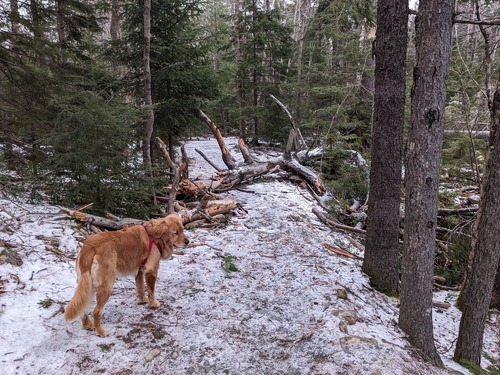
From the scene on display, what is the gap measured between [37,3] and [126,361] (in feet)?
28.3

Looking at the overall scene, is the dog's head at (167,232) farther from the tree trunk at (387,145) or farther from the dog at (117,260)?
the tree trunk at (387,145)

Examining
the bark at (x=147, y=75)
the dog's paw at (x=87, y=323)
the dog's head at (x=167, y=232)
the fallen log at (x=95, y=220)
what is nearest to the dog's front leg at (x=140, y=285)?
the dog's head at (x=167, y=232)

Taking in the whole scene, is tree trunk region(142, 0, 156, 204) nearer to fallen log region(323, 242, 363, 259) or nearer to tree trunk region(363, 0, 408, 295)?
fallen log region(323, 242, 363, 259)

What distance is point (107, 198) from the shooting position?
21.9ft

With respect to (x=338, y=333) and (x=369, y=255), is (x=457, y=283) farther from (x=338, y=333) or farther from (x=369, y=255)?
(x=338, y=333)

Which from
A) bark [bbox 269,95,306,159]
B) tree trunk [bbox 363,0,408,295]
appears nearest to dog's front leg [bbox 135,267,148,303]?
tree trunk [bbox 363,0,408,295]

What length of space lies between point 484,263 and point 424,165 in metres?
1.55

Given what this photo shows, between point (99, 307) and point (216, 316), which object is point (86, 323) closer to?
point (99, 307)

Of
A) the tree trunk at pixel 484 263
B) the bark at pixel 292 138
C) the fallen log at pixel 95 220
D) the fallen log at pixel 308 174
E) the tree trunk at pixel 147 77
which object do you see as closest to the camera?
the tree trunk at pixel 484 263

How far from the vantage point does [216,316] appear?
4.18 metres

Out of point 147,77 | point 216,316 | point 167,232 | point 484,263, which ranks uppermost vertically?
point 147,77

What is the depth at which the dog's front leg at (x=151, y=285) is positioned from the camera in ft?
13.5

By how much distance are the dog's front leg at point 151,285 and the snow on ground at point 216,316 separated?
12cm

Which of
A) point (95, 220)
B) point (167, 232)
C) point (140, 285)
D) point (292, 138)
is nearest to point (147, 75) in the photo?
point (95, 220)
